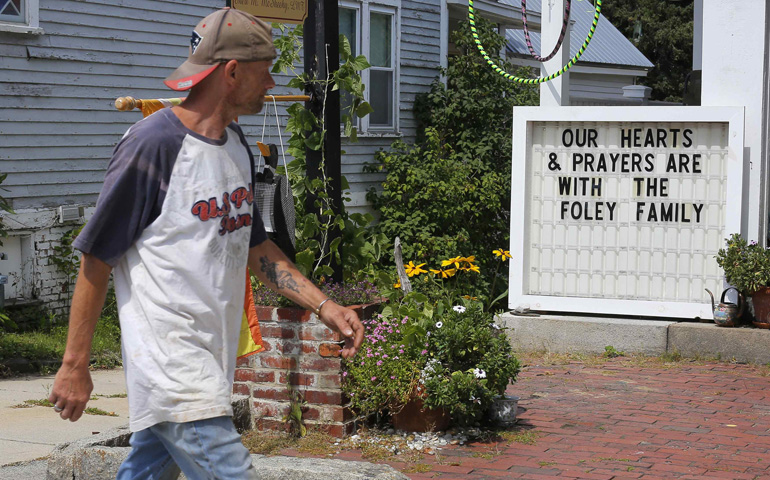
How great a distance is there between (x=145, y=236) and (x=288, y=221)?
2598mm

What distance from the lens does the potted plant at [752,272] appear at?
828 cm

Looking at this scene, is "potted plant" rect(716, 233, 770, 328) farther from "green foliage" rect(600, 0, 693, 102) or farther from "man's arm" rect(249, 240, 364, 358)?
"green foliage" rect(600, 0, 693, 102)

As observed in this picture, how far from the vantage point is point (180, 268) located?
286 centimetres

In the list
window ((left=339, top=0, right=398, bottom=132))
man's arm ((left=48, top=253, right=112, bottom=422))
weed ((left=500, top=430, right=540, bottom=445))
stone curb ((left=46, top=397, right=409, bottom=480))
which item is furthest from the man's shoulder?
window ((left=339, top=0, right=398, bottom=132))

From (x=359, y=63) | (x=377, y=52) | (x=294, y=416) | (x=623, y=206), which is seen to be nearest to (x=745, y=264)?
(x=623, y=206)

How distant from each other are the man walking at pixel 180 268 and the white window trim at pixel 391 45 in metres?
11.5

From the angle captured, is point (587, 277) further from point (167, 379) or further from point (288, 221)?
point (167, 379)

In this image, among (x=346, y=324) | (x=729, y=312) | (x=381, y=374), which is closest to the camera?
(x=346, y=324)

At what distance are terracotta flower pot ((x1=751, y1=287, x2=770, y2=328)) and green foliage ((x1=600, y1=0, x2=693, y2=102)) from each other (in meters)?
31.4

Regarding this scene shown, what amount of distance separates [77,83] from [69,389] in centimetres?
833

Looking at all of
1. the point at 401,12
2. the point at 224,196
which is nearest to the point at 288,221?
the point at 224,196

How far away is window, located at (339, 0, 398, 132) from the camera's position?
47.5ft

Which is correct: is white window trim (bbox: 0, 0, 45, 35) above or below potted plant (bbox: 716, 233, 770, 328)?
above

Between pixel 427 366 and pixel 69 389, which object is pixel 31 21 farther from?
pixel 69 389
